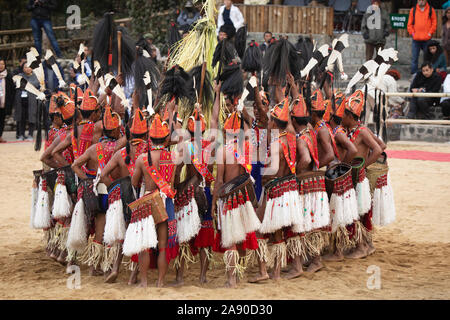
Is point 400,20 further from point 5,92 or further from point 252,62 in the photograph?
point 252,62

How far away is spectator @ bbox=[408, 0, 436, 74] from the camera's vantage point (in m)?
16.0

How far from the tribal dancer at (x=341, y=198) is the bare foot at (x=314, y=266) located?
0.38 meters

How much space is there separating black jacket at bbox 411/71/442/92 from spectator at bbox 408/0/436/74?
1849 millimetres

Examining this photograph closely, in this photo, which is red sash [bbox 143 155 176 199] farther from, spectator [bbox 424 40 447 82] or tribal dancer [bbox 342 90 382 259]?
spectator [bbox 424 40 447 82]

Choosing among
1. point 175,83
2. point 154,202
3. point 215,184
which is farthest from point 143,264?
point 175,83

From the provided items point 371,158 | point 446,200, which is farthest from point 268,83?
point 446,200

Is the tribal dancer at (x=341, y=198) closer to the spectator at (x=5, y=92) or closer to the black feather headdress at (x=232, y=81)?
the black feather headdress at (x=232, y=81)

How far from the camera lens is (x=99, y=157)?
5707mm

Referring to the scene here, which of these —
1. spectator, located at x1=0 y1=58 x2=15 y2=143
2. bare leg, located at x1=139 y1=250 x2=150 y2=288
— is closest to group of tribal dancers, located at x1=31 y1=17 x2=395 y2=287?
bare leg, located at x1=139 y1=250 x2=150 y2=288

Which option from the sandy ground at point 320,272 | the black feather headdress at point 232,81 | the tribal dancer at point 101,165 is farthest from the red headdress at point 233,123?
the sandy ground at point 320,272

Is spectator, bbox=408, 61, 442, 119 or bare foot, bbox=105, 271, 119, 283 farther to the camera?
spectator, bbox=408, 61, 442, 119

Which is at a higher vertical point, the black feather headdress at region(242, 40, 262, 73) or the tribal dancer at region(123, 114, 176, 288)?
the black feather headdress at region(242, 40, 262, 73)

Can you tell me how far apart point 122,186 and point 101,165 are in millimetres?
375
